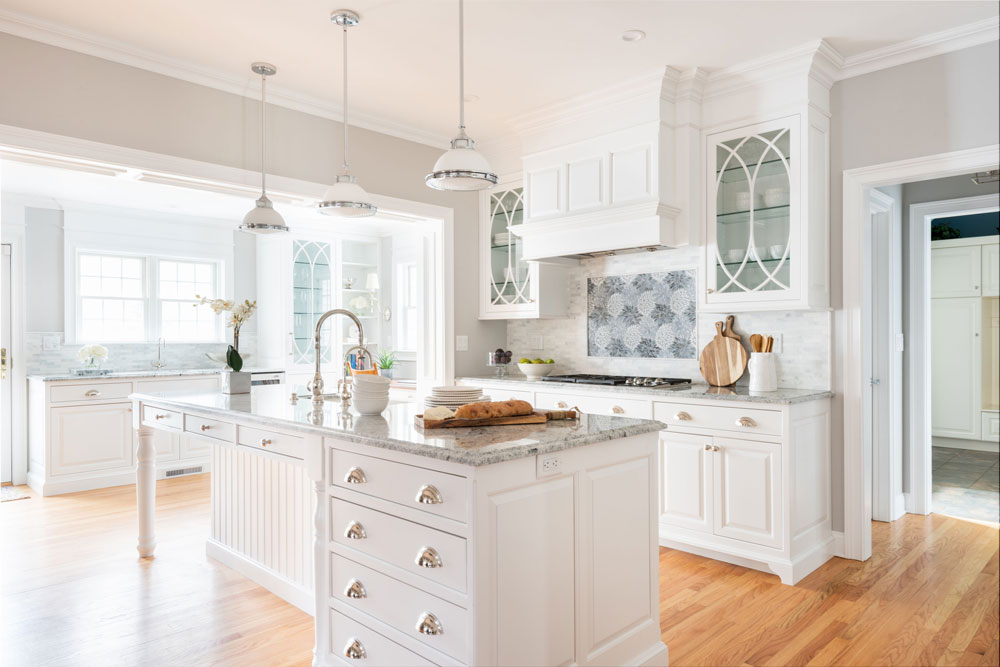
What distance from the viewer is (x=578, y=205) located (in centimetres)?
420

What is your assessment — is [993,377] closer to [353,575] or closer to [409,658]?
[409,658]

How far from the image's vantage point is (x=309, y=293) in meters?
7.06

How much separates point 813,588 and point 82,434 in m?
5.38

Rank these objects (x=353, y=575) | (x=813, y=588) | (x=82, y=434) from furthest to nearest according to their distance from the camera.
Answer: (x=82, y=434) → (x=813, y=588) → (x=353, y=575)

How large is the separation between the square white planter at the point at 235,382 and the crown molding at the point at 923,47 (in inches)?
144

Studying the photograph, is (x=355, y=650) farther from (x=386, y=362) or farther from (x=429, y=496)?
(x=386, y=362)

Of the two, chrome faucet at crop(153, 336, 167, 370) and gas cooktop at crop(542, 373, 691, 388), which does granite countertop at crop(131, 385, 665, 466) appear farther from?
chrome faucet at crop(153, 336, 167, 370)

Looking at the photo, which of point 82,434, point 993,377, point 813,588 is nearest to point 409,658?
point 993,377

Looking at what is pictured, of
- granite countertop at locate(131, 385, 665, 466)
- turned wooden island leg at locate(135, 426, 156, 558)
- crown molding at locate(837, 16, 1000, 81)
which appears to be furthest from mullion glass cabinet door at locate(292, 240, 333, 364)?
crown molding at locate(837, 16, 1000, 81)

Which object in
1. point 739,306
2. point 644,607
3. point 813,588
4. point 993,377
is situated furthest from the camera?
point 739,306

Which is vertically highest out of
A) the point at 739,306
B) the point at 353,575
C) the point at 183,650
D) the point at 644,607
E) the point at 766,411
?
the point at 739,306

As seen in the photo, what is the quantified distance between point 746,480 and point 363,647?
213 centimetres

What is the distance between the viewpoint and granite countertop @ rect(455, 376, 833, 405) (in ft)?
10.9

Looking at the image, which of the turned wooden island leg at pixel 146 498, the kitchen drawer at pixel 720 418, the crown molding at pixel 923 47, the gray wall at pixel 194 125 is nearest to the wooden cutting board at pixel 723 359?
the kitchen drawer at pixel 720 418
